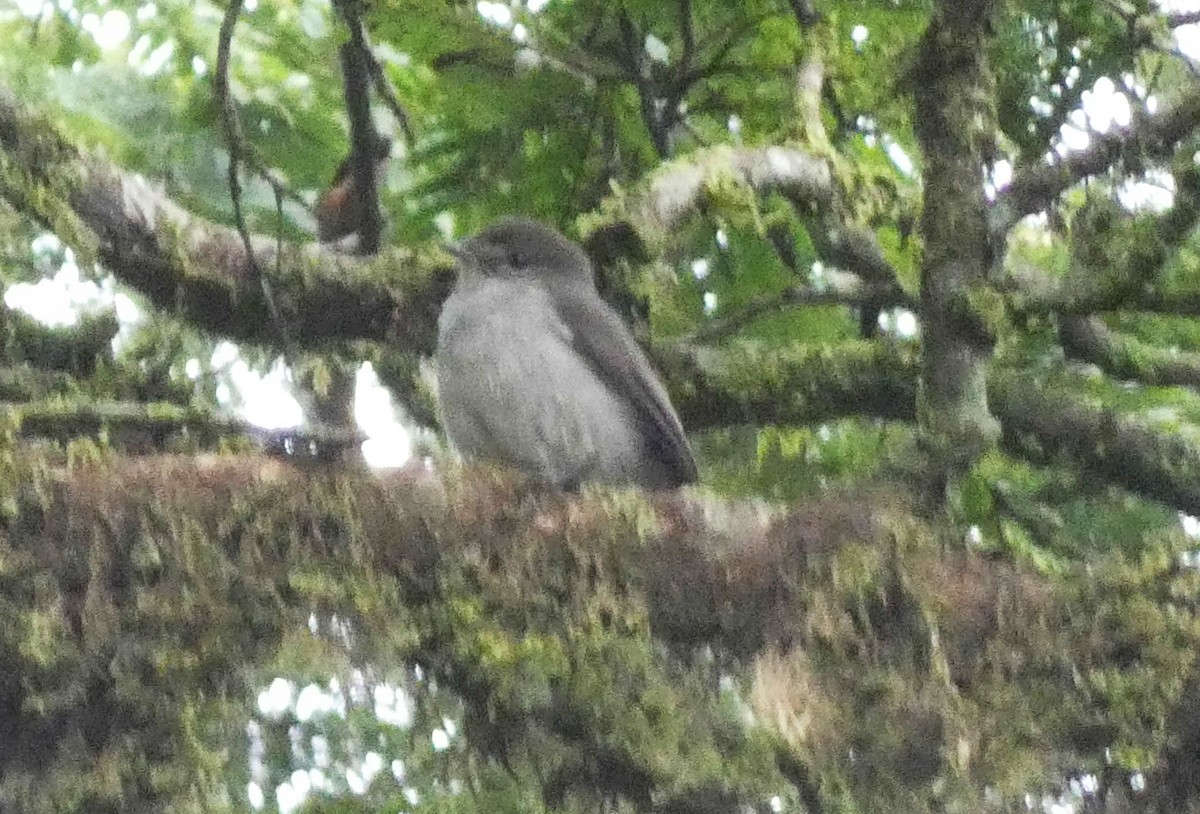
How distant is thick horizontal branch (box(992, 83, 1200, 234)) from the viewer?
11.7 ft

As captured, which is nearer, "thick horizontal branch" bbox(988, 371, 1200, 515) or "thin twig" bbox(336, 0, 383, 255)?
"thick horizontal branch" bbox(988, 371, 1200, 515)

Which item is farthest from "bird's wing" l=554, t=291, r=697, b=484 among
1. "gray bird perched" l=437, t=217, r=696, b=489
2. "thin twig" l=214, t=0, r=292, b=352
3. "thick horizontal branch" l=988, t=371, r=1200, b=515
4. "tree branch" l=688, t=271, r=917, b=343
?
"thin twig" l=214, t=0, r=292, b=352

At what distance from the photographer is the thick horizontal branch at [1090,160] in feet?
11.7

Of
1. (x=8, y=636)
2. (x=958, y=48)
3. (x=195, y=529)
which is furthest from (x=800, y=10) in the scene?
(x=8, y=636)

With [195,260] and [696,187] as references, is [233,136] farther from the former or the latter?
[696,187]

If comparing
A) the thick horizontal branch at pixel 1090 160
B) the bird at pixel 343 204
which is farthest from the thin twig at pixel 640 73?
the thick horizontal branch at pixel 1090 160

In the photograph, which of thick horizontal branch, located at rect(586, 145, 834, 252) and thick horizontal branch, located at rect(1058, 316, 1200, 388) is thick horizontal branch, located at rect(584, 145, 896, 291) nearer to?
thick horizontal branch, located at rect(586, 145, 834, 252)

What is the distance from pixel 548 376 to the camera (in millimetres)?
4141

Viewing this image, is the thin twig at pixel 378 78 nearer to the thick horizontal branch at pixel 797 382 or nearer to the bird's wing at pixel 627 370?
the bird's wing at pixel 627 370

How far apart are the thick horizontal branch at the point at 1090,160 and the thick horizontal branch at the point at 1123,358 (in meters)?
0.48

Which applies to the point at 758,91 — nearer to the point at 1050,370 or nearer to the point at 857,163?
the point at 857,163

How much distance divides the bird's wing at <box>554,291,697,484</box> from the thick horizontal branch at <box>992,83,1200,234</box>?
991 millimetres

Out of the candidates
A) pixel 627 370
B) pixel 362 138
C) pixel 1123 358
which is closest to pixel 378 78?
pixel 362 138

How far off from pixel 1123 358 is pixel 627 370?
127 cm
